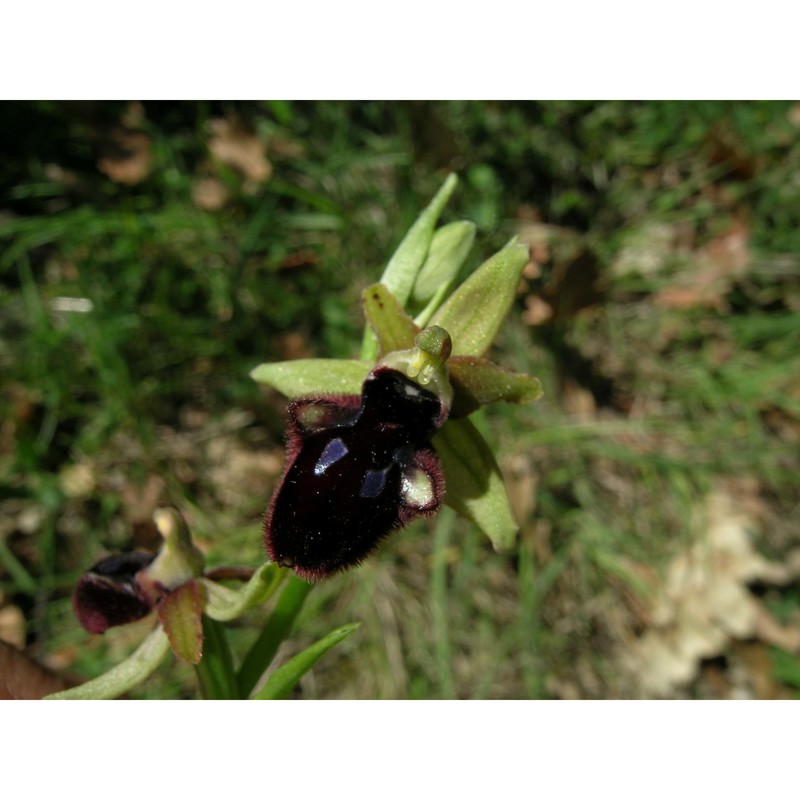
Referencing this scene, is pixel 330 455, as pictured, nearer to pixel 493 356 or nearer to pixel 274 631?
pixel 274 631

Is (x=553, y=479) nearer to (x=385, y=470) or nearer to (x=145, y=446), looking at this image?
(x=145, y=446)

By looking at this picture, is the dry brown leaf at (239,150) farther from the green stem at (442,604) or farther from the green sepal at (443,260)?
the green sepal at (443,260)

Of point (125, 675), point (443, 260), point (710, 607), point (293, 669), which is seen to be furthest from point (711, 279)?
point (125, 675)

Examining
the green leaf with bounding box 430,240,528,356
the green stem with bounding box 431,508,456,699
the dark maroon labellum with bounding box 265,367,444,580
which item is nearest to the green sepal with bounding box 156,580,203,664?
the dark maroon labellum with bounding box 265,367,444,580

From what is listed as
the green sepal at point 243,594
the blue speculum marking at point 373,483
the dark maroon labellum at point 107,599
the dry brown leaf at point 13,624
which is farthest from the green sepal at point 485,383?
the dry brown leaf at point 13,624

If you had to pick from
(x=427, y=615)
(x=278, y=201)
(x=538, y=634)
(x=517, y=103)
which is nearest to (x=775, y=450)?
(x=538, y=634)
